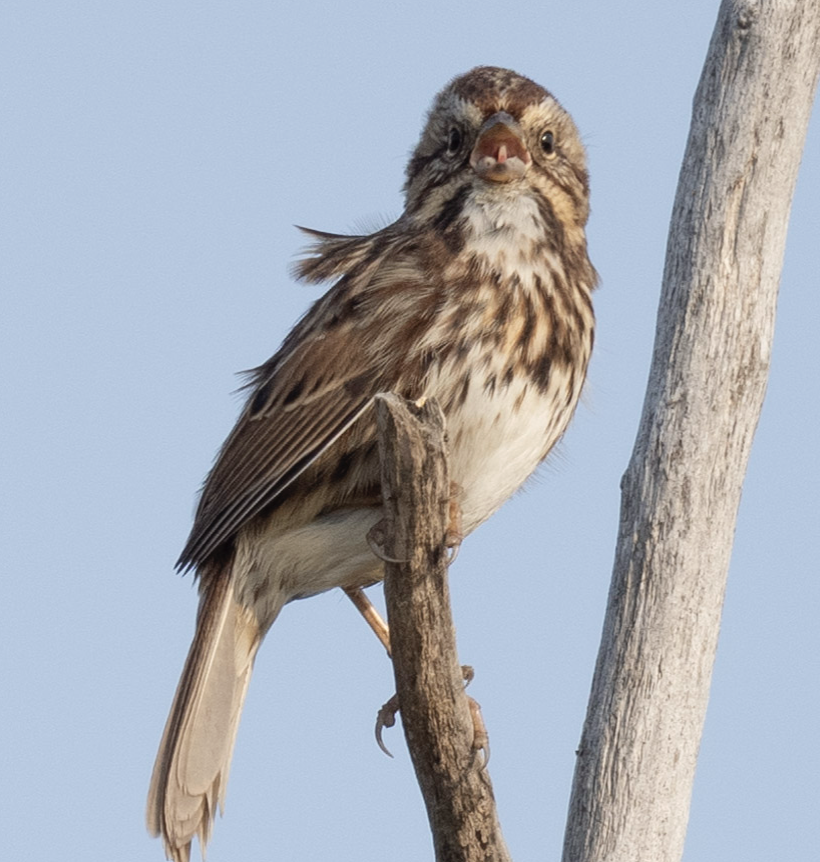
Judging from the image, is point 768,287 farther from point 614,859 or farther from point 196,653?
point 196,653

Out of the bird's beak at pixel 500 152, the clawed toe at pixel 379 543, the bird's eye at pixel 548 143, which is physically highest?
the bird's eye at pixel 548 143

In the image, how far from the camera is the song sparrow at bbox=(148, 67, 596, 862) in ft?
14.0

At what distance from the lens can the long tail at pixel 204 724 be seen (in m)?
4.50

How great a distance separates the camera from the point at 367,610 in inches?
197

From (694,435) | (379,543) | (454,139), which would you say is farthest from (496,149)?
(379,543)

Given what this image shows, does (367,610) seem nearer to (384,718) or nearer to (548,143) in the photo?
(384,718)

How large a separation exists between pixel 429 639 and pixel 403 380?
40.2 inches

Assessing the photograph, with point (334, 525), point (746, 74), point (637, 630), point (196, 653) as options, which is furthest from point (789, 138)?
point (196, 653)

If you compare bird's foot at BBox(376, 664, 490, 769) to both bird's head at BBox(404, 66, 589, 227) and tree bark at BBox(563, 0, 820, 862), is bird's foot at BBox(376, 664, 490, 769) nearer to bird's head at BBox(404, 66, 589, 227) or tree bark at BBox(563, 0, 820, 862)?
tree bark at BBox(563, 0, 820, 862)

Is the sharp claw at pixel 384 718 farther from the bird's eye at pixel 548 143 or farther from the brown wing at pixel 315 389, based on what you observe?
the bird's eye at pixel 548 143

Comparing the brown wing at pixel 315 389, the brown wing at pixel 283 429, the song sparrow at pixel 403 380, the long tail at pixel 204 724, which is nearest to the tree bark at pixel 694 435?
the song sparrow at pixel 403 380

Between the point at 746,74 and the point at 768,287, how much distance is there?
0.53 meters

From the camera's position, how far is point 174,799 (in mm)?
4496

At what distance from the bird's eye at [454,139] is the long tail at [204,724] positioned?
1496mm
